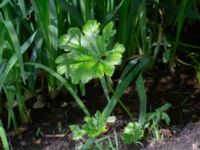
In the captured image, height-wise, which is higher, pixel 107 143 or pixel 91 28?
pixel 91 28

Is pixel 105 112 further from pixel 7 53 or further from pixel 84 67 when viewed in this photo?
pixel 7 53

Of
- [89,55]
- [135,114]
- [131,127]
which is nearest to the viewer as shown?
[89,55]

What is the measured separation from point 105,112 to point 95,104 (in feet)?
0.73

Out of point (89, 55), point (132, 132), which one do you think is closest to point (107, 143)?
point (132, 132)

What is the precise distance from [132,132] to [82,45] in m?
0.32

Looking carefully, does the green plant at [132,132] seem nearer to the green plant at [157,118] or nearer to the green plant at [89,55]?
the green plant at [157,118]

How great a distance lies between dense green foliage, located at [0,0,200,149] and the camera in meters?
1.37

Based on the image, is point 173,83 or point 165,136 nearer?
point 165,136

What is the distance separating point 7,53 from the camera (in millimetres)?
1543

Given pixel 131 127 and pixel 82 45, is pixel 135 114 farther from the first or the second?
pixel 82 45

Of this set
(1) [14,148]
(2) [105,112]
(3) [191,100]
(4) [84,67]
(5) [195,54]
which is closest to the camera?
(4) [84,67]

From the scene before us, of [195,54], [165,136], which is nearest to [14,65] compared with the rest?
[165,136]

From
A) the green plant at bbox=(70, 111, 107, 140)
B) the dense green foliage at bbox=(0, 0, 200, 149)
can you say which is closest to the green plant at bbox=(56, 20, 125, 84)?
the dense green foliage at bbox=(0, 0, 200, 149)

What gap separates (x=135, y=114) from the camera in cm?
162
